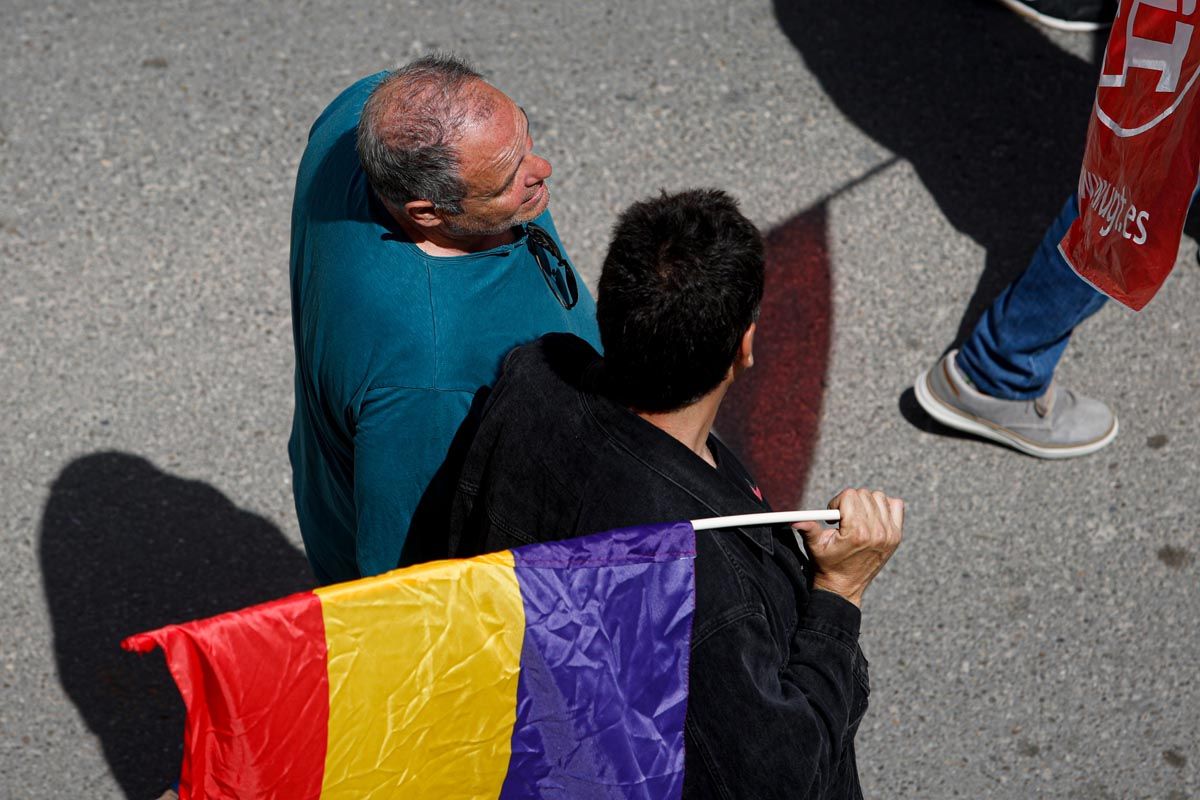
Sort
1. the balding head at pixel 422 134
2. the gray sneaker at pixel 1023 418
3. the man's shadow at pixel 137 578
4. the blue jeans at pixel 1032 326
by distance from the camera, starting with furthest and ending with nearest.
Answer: the gray sneaker at pixel 1023 418, the blue jeans at pixel 1032 326, the man's shadow at pixel 137 578, the balding head at pixel 422 134

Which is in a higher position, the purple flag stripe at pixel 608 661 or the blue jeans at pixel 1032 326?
the purple flag stripe at pixel 608 661

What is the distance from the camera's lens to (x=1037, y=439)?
363cm

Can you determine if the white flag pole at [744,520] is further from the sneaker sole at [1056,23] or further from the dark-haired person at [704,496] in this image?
the sneaker sole at [1056,23]

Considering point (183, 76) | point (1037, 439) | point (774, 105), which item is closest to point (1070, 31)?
point (774, 105)

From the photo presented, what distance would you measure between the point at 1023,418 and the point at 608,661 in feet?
7.37

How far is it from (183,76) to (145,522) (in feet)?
6.50

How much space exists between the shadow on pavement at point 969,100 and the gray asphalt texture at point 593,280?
14 millimetres

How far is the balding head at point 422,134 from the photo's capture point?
6.84ft

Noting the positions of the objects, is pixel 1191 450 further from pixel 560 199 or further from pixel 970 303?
pixel 560 199

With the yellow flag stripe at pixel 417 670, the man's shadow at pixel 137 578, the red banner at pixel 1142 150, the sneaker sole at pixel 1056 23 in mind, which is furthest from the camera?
the sneaker sole at pixel 1056 23

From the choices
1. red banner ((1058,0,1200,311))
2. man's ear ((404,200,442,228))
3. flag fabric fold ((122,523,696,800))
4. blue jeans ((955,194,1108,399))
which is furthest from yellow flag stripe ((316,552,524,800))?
blue jeans ((955,194,1108,399))

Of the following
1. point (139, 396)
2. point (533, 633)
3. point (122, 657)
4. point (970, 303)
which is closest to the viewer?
point (533, 633)

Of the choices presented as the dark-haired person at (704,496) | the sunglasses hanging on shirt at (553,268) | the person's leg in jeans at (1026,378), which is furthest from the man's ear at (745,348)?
the person's leg in jeans at (1026,378)

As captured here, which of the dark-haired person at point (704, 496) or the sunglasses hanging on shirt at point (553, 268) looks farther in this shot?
the sunglasses hanging on shirt at point (553, 268)
